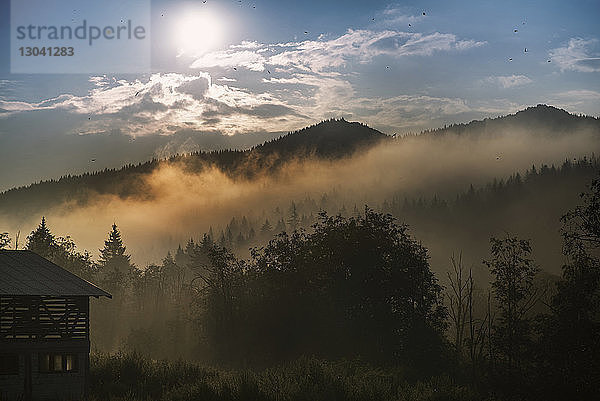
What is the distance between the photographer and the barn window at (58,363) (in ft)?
116

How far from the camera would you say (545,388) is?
116 feet

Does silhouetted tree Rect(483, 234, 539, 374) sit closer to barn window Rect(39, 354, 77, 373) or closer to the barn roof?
the barn roof

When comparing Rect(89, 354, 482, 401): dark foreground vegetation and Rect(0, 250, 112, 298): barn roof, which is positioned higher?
Rect(0, 250, 112, 298): barn roof

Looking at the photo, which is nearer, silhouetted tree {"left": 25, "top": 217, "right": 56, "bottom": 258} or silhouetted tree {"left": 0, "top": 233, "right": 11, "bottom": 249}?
silhouetted tree {"left": 0, "top": 233, "right": 11, "bottom": 249}

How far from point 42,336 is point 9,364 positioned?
6.97ft

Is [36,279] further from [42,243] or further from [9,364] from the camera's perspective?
[42,243]

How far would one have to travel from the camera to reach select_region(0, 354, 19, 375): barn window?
114ft

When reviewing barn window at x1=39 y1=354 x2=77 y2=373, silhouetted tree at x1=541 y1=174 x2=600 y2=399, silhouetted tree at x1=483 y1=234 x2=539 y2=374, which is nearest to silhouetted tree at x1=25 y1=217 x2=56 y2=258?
barn window at x1=39 y1=354 x2=77 y2=373

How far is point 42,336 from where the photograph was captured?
35562mm

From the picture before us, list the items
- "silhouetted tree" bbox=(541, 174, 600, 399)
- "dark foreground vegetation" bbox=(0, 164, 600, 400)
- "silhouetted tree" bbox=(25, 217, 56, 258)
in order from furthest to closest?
"silhouetted tree" bbox=(25, 217, 56, 258), "dark foreground vegetation" bbox=(0, 164, 600, 400), "silhouetted tree" bbox=(541, 174, 600, 399)

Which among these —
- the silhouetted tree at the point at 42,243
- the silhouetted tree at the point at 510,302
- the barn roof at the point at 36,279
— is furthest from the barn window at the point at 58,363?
the silhouetted tree at the point at 42,243

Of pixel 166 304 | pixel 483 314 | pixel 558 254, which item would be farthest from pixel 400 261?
pixel 558 254

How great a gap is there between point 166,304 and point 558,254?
4144 inches

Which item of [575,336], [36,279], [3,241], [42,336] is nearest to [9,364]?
[42,336]
